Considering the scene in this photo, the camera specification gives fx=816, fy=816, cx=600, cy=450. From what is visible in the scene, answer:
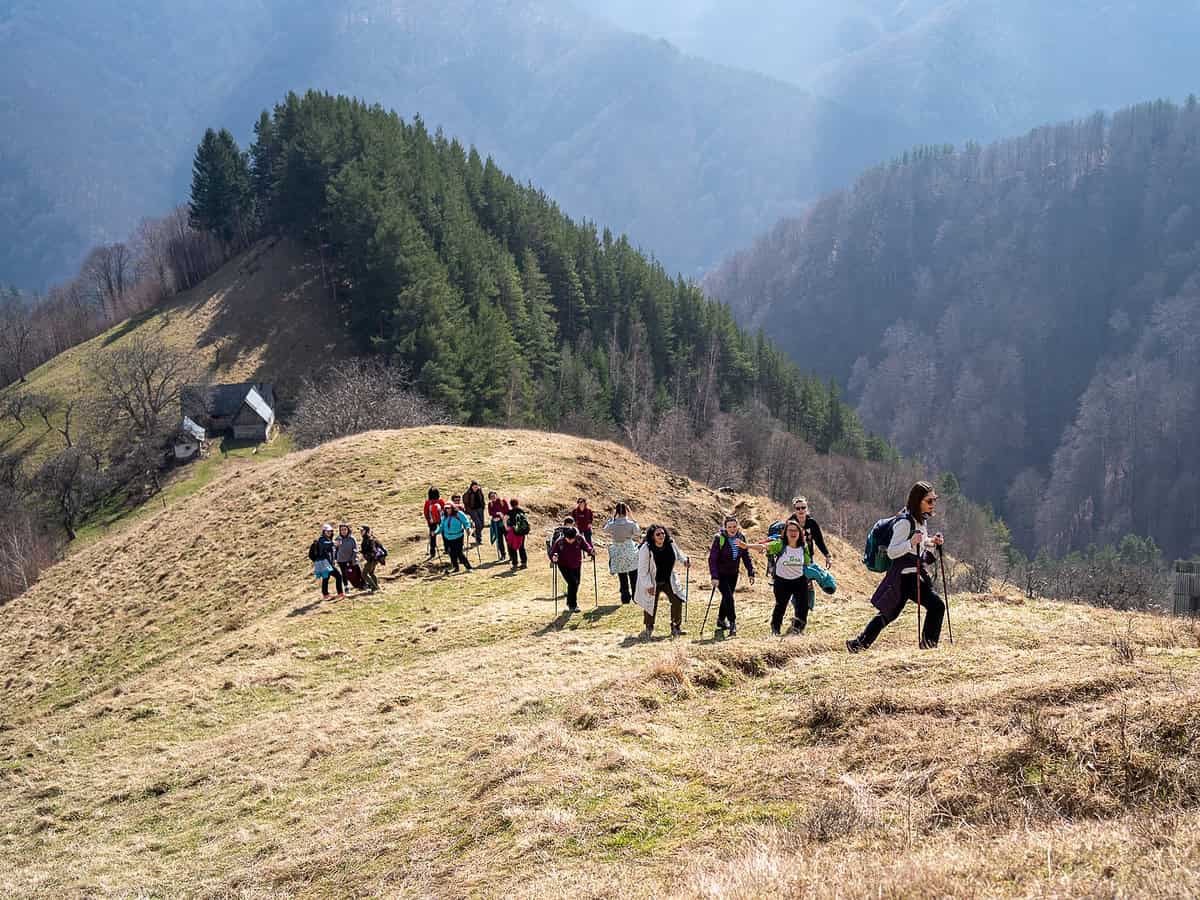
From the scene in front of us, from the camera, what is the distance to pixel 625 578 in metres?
19.3

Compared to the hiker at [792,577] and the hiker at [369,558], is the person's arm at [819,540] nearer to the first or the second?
the hiker at [792,577]

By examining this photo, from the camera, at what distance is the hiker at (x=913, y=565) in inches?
442

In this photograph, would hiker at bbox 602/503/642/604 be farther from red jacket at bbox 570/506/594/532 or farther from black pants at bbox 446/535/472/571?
black pants at bbox 446/535/472/571

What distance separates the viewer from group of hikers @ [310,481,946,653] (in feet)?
37.5

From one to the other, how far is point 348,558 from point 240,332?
72.3 meters

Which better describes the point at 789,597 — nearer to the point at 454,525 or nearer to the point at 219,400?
the point at 454,525

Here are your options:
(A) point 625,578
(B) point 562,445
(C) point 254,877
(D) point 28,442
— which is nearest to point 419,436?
(B) point 562,445

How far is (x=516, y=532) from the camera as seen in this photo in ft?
80.0

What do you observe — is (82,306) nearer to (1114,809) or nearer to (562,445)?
(562,445)

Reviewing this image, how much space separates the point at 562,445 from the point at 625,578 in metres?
19.9

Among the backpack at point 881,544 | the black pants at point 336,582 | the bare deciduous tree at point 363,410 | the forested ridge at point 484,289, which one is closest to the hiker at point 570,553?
the black pants at point 336,582

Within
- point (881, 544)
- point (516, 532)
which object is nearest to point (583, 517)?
point (516, 532)

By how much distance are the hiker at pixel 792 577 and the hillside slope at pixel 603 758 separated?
3.15 ft

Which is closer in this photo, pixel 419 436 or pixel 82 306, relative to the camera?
pixel 419 436
